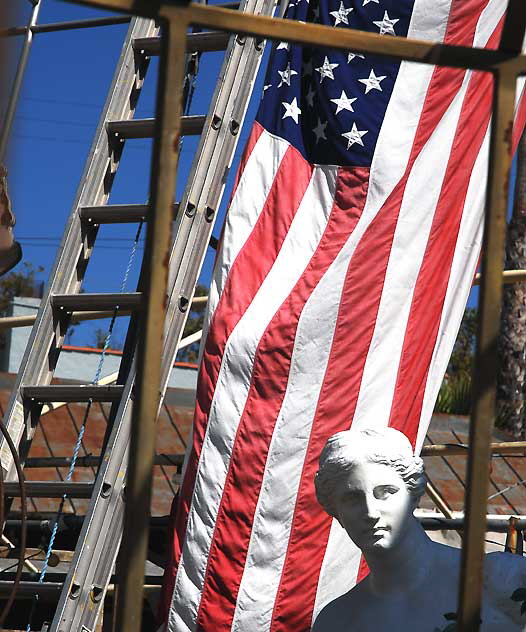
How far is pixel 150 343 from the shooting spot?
1.62 m

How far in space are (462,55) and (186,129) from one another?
11.9 ft

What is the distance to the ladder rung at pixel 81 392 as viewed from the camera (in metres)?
4.66

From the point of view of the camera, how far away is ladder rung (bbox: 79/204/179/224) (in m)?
4.95

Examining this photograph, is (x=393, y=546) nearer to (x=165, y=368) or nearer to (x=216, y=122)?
(x=165, y=368)

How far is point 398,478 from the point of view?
9.23 feet

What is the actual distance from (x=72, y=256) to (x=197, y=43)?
1.09m

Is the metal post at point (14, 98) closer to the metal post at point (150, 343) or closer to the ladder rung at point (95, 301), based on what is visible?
the ladder rung at point (95, 301)

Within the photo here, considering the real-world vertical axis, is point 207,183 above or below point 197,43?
below

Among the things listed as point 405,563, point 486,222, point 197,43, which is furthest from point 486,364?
point 197,43

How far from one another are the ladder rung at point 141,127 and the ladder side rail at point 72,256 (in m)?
0.06

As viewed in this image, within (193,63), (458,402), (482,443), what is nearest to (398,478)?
(482,443)

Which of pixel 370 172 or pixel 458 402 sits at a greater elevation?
pixel 458 402

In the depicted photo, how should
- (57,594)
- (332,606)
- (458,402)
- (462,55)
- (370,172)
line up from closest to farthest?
(462,55) < (332,606) < (57,594) < (370,172) < (458,402)

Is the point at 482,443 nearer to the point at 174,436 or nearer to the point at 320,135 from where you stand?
the point at 320,135
